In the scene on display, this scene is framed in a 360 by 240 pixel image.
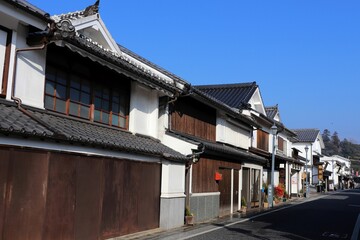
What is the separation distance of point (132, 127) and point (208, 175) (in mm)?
5739

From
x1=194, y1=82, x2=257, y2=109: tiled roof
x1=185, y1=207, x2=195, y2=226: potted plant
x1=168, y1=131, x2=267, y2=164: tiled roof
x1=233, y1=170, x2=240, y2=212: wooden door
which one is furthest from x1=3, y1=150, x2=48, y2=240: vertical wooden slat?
x1=194, y1=82, x2=257, y2=109: tiled roof

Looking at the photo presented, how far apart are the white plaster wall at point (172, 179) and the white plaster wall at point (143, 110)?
5.56ft

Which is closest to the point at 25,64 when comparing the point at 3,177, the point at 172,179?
the point at 3,177

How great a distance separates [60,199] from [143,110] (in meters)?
6.69

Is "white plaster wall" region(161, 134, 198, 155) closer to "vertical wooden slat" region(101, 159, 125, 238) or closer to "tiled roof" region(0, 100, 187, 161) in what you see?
"tiled roof" region(0, 100, 187, 161)

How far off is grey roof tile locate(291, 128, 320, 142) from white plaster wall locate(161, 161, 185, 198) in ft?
183

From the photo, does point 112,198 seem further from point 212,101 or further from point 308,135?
point 308,135

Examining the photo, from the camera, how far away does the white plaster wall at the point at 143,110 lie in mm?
15422

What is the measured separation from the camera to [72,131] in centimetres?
1071

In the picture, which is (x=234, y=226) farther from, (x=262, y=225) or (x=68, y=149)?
(x=68, y=149)

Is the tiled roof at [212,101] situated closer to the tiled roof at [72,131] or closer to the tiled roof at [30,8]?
the tiled roof at [72,131]

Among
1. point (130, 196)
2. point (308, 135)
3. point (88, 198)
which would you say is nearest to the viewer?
point (88, 198)

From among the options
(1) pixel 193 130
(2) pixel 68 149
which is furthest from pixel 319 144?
(2) pixel 68 149

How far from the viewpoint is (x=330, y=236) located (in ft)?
48.2
